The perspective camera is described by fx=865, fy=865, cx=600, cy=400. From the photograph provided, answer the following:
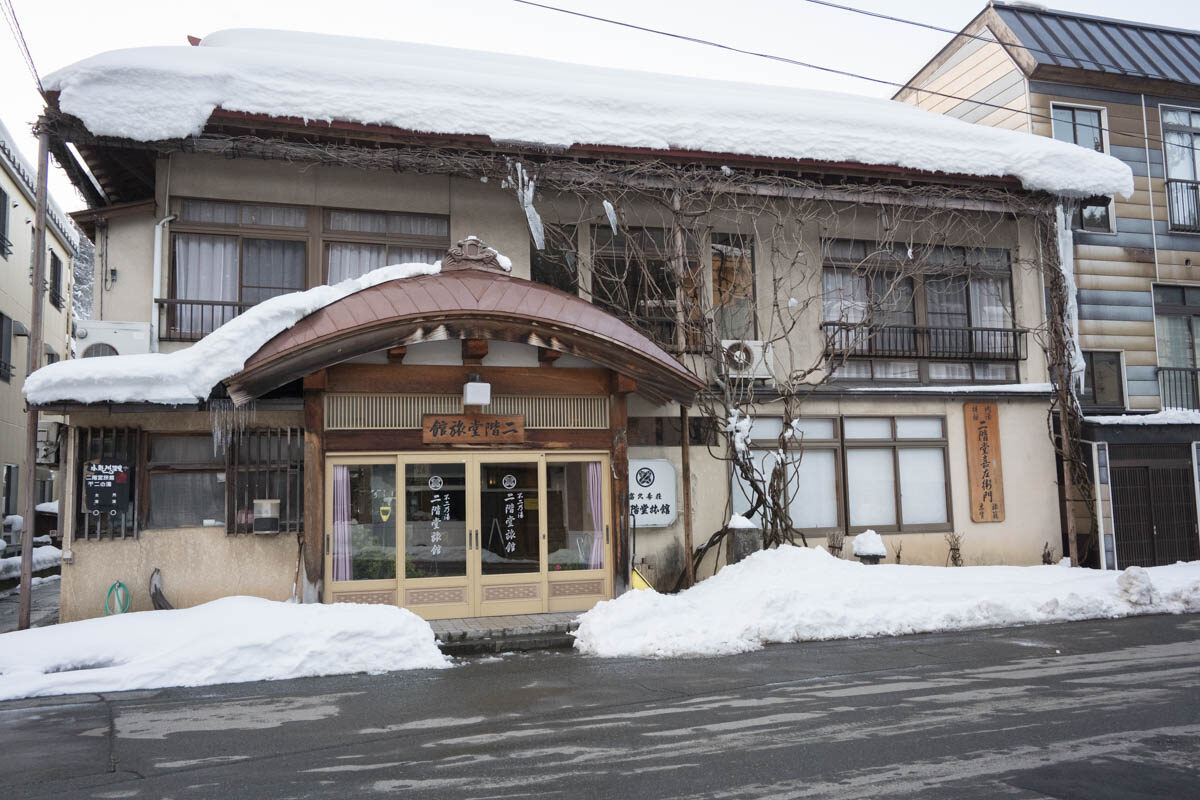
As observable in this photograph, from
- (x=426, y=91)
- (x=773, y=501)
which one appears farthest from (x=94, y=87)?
(x=773, y=501)

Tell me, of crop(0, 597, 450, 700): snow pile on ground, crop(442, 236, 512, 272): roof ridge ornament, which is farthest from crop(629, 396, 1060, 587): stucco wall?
crop(0, 597, 450, 700): snow pile on ground

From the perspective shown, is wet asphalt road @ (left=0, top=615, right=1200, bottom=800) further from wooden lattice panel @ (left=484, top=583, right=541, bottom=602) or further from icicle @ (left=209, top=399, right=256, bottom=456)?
icicle @ (left=209, top=399, right=256, bottom=456)

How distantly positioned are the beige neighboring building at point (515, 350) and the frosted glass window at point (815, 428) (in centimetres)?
7

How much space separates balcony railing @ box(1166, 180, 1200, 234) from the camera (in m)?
17.6

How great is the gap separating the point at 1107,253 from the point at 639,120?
10.0 meters

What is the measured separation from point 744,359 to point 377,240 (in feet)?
19.7

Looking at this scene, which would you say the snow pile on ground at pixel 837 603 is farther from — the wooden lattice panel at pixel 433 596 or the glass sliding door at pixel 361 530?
the glass sliding door at pixel 361 530

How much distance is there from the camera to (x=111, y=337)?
11328 millimetres

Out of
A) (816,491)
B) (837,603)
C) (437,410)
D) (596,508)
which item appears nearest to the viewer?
(837,603)

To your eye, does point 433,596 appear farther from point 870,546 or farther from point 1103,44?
point 1103,44

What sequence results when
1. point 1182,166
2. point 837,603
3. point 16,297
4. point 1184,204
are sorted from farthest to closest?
point 16,297
point 1182,166
point 1184,204
point 837,603

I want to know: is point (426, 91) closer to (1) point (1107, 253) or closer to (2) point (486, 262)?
(2) point (486, 262)

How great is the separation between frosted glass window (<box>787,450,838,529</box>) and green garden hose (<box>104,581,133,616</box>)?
32.1ft

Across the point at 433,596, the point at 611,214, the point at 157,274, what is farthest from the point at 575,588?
the point at 157,274
